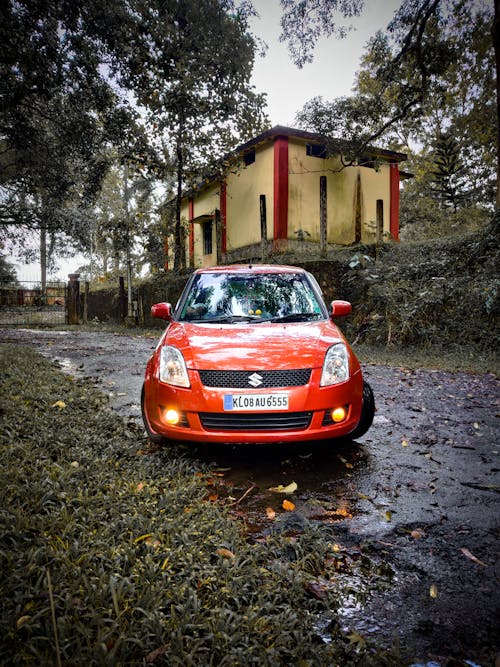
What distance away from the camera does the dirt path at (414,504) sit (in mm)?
1687

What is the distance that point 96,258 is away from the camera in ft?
136

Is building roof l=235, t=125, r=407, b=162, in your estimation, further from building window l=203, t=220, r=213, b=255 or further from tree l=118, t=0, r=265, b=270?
building window l=203, t=220, r=213, b=255

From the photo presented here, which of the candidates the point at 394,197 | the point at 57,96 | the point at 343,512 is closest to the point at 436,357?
the point at 343,512

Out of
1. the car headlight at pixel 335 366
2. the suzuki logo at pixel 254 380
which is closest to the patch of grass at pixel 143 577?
the suzuki logo at pixel 254 380

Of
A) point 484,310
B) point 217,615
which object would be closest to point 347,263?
point 484,310

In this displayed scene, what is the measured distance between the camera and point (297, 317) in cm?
397

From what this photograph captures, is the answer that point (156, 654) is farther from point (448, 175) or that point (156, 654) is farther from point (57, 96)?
point (448, 175)

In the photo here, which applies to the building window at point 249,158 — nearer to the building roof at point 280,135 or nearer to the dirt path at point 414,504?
the building roof at point 280,135

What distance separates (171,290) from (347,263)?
739cm

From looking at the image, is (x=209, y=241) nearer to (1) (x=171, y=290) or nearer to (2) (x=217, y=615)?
(1) (x=171, y=290)

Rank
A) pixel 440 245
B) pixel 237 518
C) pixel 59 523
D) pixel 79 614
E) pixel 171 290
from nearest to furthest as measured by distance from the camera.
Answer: pixel 79 614 < pixel 59 523 < pixel 237 518 < pixel 440 245 < pixel 171 290

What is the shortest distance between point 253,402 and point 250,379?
0.16 m

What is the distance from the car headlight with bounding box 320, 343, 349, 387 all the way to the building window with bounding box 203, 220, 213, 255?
20628mm

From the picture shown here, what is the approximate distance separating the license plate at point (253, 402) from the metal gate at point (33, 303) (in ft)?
61.4
